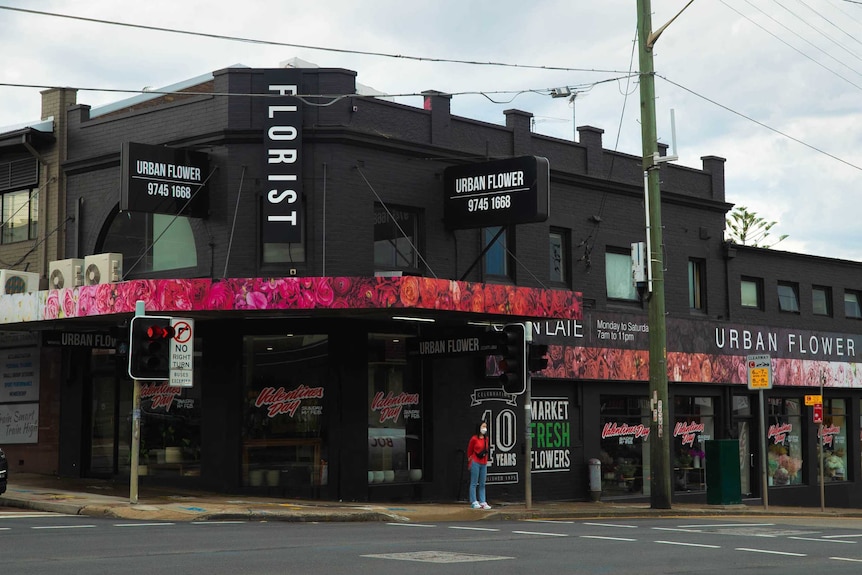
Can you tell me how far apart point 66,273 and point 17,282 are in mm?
1607

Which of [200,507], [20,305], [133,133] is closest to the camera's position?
[200,507]

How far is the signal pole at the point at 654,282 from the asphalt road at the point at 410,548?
423 cm

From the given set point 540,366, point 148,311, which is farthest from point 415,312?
point 148,311

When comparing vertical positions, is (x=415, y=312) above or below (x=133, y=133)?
below

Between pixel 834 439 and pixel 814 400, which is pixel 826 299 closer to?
pixel 834 439

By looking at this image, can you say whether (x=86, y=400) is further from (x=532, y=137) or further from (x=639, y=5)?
(x=639, y=5)

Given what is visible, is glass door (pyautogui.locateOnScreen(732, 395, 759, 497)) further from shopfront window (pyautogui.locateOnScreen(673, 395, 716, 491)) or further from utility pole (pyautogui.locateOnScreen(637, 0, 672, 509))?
utility pole (pyautogui.locateOnScreen(637, 0, 672, 509))

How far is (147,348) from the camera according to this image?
20328mm

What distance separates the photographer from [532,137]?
2802cm

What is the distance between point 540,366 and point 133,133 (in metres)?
10.3

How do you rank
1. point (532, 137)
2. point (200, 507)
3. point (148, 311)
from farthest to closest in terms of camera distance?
point (532, 137) → point (148, 311) → point (200, 507)

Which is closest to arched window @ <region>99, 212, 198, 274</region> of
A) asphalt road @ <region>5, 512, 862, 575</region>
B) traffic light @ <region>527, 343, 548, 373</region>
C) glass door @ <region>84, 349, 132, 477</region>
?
glass door @ <region>84, 349, 132, 477</region>

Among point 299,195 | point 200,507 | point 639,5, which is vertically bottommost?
point 200,507

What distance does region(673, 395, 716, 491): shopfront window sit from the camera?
102ft
